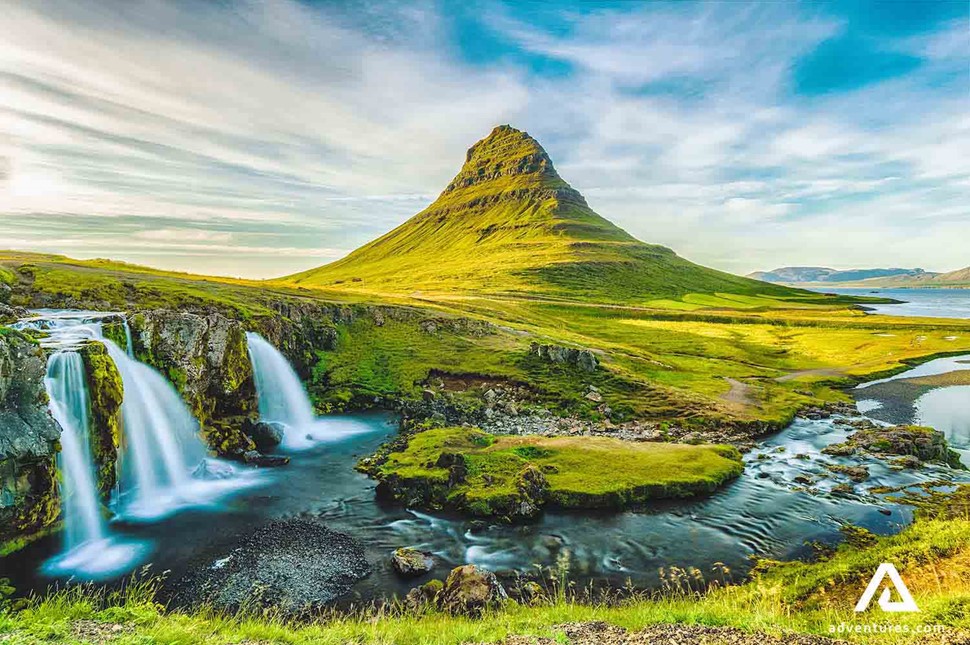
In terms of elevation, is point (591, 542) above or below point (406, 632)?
below

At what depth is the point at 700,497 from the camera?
107 feet

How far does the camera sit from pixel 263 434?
4362cm

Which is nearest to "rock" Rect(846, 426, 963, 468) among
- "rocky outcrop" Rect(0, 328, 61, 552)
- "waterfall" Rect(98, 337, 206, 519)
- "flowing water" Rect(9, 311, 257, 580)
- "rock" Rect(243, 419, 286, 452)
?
"flowing water" Rect(9, 311, 257, 580)

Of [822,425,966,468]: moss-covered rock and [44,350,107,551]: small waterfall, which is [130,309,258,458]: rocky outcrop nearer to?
[44,350,107,551]: small waterfall

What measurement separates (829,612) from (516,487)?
1920 centimetres

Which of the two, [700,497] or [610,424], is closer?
[700,497]

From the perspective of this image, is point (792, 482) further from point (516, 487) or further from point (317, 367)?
point (317, 367)

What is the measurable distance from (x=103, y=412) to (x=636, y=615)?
3377 centimetres

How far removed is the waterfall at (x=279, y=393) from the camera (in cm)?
4884

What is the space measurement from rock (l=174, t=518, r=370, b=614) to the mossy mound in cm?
690

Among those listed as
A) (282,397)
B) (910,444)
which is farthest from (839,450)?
(282,397)

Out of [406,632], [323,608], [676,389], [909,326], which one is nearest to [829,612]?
[406,632]

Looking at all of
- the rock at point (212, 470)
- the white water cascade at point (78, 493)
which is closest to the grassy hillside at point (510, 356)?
the rock at point (212, 470)

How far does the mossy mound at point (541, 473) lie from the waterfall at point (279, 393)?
50.2 feet
